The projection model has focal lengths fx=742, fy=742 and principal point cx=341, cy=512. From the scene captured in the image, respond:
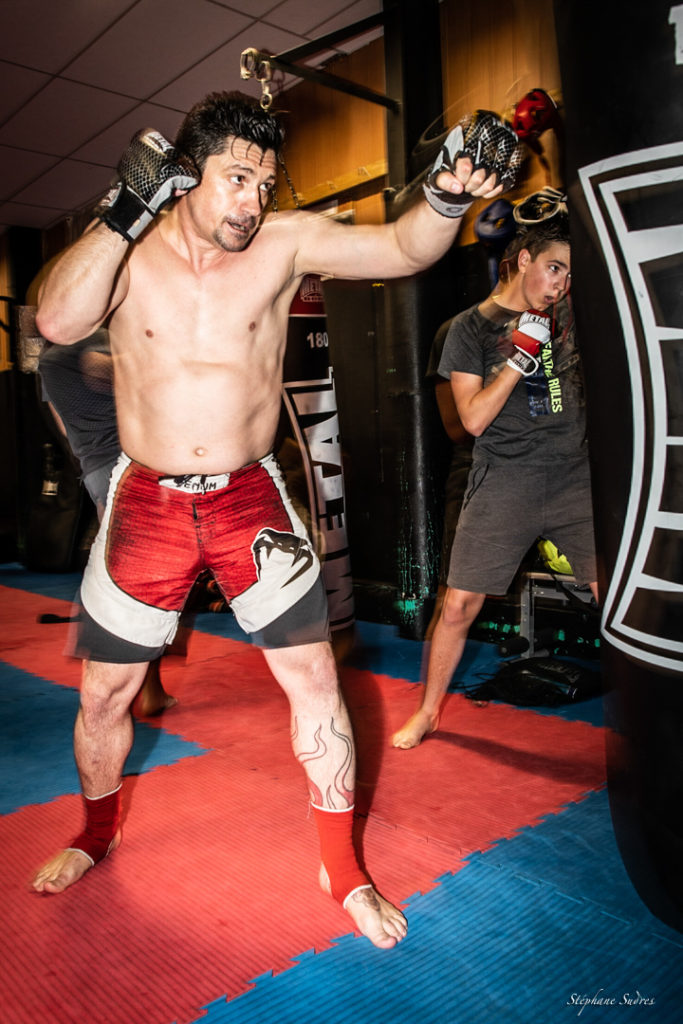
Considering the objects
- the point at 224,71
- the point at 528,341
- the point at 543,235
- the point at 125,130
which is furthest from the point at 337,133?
the point at 528,341

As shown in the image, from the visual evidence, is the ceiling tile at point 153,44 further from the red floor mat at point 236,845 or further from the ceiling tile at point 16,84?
the red floor mat at point 236,845

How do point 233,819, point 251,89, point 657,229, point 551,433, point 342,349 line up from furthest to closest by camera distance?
1. point 251,89
2. point 342,349
3. point 551,433
4. point 233,819
5. point 657,229

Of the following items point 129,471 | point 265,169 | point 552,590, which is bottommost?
point 552,590

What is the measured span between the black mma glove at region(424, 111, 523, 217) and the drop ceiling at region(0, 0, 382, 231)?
2.67 meters

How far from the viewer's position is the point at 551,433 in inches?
98.7

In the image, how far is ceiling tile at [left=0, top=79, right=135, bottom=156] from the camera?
211 inches

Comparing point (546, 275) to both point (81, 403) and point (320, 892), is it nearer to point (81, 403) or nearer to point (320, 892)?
point (81, 403)

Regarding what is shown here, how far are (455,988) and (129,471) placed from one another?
1.25 meters

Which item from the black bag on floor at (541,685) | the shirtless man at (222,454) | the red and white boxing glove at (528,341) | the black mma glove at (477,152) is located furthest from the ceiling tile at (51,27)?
the black bag on floor at (541,685)

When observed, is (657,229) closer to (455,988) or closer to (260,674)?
(455,988)

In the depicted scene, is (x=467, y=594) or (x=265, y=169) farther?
(x=467, y=594)

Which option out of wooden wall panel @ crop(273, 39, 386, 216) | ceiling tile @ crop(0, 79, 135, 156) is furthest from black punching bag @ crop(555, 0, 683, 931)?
ceiling tile @ crop(0, 79, 135, 156)

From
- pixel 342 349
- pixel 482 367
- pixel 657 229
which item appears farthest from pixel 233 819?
pixel 342 349

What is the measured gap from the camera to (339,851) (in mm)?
1627
